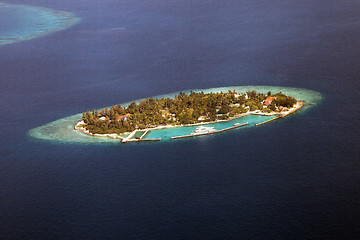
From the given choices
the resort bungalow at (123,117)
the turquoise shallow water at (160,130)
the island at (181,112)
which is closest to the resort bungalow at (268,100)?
the island at (181,112)

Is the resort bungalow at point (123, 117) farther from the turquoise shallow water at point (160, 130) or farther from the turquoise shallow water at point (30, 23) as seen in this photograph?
the turquoise shallow water at point (30, 23)

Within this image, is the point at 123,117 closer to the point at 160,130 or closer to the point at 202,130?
the point at 160,130

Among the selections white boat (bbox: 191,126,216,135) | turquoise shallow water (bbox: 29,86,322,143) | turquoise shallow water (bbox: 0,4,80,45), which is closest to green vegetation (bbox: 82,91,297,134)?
turquoise shallow water (bbox: 29,86,322,143)

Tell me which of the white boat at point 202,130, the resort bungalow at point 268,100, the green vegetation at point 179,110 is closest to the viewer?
the white boat at point 202,130

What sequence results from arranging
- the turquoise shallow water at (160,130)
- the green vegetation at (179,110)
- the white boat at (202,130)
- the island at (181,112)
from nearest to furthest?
1. the white boat at (202,130)
2. the turquoise shallow water at (160,130)
3. the island at (181,112)
4. the green vegetation at (179,110)

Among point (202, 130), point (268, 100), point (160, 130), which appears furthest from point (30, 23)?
point (202, 130)

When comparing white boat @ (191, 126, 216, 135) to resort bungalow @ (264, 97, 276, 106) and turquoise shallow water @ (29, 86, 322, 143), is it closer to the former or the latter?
turquoise shallow water @ (29, 86, 322, 143)
